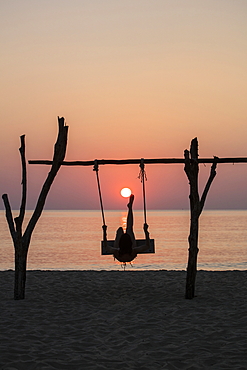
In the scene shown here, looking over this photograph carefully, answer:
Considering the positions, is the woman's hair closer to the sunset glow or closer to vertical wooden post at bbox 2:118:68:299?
the sunset glow

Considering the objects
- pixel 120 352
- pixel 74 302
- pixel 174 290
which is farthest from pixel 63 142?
pixel 120 352

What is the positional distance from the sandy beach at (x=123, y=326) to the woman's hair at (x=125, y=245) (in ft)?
3.30

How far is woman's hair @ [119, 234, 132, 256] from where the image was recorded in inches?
361

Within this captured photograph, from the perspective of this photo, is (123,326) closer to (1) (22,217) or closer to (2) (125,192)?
(1) (22,217)

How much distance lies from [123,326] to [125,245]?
7.92 feet

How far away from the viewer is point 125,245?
9.19m

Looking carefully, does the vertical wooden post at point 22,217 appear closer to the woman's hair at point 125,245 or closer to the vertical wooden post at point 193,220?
the woman's hair at point 125,245

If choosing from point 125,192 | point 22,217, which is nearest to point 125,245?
point 125,192

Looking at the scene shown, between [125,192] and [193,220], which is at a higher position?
[125,192]

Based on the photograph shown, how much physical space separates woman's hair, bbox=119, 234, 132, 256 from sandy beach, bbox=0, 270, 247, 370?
1.00m

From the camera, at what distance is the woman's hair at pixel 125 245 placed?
30.1ft

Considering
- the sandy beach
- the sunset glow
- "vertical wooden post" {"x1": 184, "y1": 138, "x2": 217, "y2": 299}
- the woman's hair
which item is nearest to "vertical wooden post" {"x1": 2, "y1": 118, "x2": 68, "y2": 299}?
the sandy beach

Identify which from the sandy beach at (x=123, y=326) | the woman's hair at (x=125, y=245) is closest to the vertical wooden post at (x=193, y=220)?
the sandy beach at (x=123, y=326)

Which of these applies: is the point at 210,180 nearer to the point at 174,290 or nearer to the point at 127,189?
the point at 127,189
